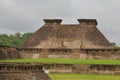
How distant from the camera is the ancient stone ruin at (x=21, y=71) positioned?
40.4ft

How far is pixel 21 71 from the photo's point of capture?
12.7 meters

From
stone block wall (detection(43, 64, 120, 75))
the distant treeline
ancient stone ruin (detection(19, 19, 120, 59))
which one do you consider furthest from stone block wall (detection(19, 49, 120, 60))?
the distant treeline

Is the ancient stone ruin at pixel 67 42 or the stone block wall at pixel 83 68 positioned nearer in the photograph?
the stone block wall at pixel 83 68

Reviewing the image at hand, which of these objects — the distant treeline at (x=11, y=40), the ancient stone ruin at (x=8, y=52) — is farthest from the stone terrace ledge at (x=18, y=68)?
the distant treeline at (x=11, y=40)

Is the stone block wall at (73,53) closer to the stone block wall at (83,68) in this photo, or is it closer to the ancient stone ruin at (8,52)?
the ancient stone ruin at (8,52)

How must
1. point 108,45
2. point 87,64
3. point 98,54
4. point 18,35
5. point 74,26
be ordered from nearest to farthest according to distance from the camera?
point 87,64 < point 98,54 < point 108,45 < point 74,26 < point 18,35

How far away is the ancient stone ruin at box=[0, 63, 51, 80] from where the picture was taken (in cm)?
1231

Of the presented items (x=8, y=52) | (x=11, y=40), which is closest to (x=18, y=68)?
(x=8, y=52)

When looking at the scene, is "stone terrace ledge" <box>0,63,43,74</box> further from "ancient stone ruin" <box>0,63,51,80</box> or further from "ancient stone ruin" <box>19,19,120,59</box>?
"ancient stone ruin" <box>19,19,120,59</box>

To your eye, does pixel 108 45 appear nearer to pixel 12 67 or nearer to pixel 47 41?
pixel 47 41

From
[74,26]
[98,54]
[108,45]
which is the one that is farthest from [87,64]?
[74,26]

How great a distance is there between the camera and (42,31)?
3403 cm

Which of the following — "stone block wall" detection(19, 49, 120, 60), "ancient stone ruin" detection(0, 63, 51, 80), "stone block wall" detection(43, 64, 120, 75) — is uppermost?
"stone block wall" detection(19, 49, 120, 60)

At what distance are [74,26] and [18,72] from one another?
21.5 meters
